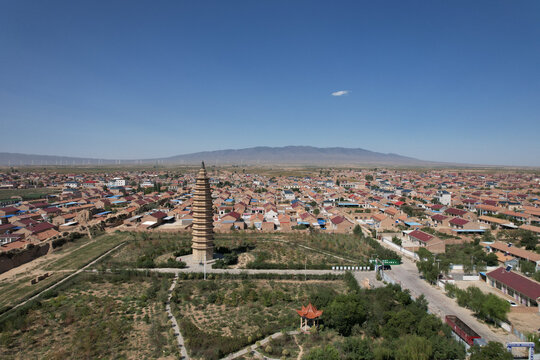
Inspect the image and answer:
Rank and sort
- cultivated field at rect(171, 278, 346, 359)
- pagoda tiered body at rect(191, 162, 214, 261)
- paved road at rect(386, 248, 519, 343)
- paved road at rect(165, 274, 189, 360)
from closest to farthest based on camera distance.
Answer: paved road at rect(165, 274, 189, 360) < cultivated field at rect(171, 278, 346, 359) < paved road at rect(386, 248, 519, 343) < pagoda tiered body at rect(191, 162, 214, 261)

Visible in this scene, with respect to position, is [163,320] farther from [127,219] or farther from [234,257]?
[127,219]

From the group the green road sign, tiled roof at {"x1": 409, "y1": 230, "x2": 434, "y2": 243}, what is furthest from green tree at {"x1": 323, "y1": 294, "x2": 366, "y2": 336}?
tiled roof at {"x1": 409, "y1": 230, "x2": 434, "y2": 243}

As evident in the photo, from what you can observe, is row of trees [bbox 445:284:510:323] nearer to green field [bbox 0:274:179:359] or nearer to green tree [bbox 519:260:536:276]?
green tree [bbox 519:260:536:276]

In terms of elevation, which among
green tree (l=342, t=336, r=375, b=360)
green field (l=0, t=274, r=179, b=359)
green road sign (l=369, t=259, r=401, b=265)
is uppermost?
green tree (l=342, t=336, r=375, b=360)

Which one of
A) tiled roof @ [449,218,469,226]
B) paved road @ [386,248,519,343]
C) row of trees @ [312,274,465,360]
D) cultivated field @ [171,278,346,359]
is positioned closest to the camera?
row of trees @ [312,274,465,360]

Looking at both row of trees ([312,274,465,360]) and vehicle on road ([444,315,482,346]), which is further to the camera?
vehicle on road ([444,315,482,346])

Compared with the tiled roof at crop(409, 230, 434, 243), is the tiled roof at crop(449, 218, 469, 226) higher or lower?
higher

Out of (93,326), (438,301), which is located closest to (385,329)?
(438,301)

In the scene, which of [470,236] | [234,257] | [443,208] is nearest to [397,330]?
[234,257]
